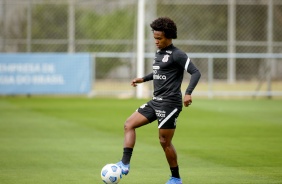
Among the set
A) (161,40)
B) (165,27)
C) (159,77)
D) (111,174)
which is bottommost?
(111,174)

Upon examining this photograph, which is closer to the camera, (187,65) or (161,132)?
(187,65)

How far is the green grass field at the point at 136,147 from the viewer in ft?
34.6

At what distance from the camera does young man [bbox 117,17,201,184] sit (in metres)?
9.46

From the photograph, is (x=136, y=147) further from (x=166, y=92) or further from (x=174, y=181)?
(x=166, y=92)

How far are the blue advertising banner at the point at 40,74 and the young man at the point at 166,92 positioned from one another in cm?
1730

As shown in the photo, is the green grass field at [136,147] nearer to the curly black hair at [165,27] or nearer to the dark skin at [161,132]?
the dark skin at [161,132]

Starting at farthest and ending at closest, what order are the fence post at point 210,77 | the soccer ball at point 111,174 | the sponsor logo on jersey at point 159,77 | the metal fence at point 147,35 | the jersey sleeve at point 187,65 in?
1. the metal fence at point 147,35
2. the fence post at point 210,77
3. the sponsor logo on jersey at point 159,77
4. the jersey sleeve at point 187,65
5. the soccer ball at point 111,174

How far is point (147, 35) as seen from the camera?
29.8 metres

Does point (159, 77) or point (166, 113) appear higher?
point (159, 77)

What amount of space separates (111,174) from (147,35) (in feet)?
68.1

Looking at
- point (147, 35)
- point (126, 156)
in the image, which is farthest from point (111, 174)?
point (147, 35)

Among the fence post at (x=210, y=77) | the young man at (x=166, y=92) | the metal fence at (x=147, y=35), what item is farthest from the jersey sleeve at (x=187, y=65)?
the fence post at (x=210, y=77)

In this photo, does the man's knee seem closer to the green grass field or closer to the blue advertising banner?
the green grass field

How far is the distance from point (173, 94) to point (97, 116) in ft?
36.0
